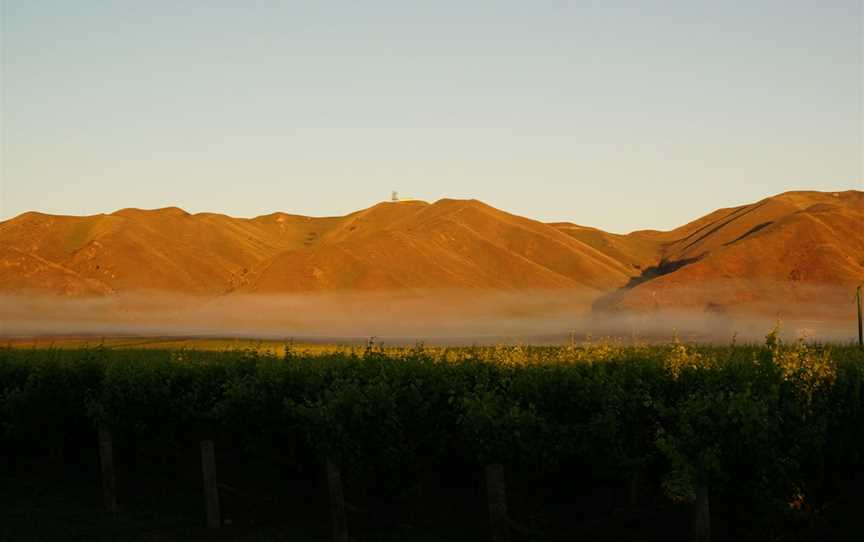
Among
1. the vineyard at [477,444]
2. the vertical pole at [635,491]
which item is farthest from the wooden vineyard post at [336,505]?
the vertical pole at [635,491]

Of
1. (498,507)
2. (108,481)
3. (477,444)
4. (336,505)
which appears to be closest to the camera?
(498,507)

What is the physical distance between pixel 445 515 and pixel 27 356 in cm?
1920

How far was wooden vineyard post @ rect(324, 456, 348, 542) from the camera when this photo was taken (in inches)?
917

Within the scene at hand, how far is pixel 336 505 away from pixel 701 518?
8568 millimetres

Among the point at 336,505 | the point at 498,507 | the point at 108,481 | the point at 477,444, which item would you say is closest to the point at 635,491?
the point at 498,507

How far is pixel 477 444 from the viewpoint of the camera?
879 inches

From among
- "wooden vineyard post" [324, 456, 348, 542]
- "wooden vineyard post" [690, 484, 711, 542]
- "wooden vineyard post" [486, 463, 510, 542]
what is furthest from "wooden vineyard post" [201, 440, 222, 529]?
"wooden vineyard post" [690, 484, 711, 542]

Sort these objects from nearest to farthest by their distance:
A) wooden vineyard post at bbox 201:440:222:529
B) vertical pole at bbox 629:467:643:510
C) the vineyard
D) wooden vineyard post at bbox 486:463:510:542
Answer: the vineyard
wooden vineyard post at bbox 486:463:510:542
vertical pole at bbox 629:467:643:510
wooden vineyard post at bbox 201:440:222:529

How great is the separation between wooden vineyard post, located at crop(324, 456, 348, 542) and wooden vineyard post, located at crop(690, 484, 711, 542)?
821cm

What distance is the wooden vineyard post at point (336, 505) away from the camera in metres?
23.3

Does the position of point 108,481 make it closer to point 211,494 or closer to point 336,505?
point 211,494

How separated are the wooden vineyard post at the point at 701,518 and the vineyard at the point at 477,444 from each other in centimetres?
4

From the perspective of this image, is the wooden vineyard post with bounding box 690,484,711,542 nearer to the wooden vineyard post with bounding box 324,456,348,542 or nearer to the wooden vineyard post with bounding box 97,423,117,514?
the wooden vineyard post with bounding box 324,456,348,542

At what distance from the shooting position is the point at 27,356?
117ft
